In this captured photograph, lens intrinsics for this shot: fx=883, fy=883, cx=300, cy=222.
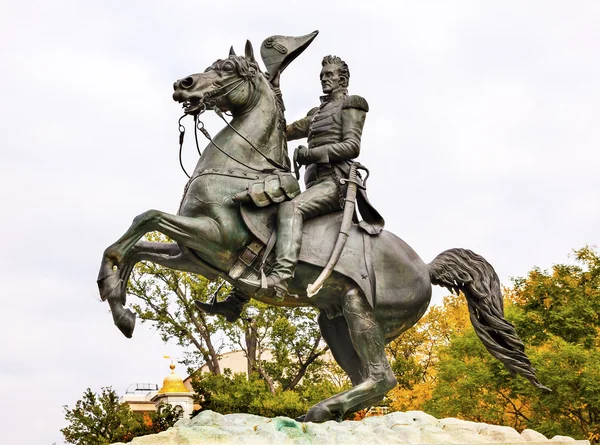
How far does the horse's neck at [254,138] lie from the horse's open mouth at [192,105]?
0.41m

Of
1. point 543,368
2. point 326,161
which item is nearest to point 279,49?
point 326,161

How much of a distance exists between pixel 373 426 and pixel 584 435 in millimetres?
16332

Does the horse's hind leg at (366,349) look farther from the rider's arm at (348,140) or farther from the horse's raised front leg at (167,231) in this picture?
the horse's raised front leg at (167,231)

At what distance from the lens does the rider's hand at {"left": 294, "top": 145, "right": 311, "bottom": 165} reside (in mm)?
9430

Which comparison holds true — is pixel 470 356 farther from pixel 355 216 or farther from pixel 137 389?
pixel 137 389

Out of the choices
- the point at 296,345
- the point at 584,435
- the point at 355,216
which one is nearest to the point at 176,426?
the point at 355,216

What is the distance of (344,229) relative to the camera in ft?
28.9

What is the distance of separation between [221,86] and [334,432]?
3590 millimetres

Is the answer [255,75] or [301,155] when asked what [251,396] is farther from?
[255,75]

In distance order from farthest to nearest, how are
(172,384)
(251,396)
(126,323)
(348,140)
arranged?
(172,384) → (251,396) → (348,140) → (126,323)

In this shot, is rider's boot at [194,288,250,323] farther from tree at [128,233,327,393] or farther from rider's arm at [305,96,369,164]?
tree at [128,233,327,393]

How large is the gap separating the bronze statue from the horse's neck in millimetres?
13

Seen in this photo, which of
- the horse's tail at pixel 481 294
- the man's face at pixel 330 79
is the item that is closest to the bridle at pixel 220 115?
the man's face at pixel 330 79

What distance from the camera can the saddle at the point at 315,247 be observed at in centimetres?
864
